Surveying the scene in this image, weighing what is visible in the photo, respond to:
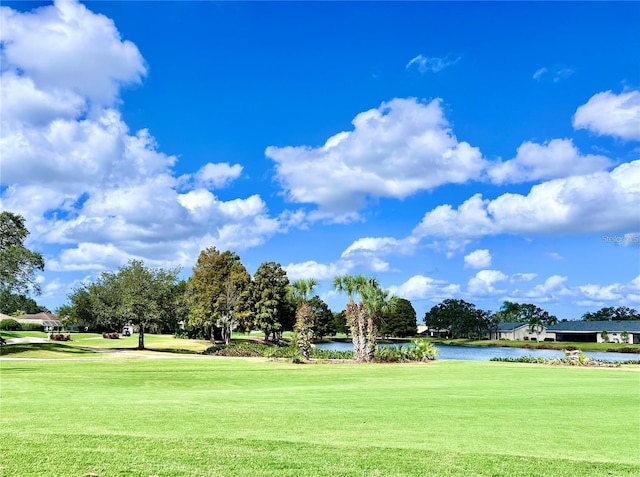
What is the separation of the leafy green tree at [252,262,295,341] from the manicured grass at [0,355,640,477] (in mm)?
50623

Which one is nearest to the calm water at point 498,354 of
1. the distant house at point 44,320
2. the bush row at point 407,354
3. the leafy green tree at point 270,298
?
the leafy green tree at point 270,298

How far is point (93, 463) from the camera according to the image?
8.42m

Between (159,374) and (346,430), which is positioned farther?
(159,374)

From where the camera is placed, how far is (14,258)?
44.7 meters

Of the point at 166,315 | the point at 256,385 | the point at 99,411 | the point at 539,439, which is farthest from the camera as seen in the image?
the point at 166,315

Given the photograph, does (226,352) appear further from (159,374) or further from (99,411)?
(99,411)

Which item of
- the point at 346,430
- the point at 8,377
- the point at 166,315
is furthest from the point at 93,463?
the point at 166,315

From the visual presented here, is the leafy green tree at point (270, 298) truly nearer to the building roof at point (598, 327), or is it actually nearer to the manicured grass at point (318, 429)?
the manicured grass at point (318, 429)

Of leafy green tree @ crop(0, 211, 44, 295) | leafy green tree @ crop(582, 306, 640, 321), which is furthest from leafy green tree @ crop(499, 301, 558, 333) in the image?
leafy green tree @ crop(0, 211, 44, 295)

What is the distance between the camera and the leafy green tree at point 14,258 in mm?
44438

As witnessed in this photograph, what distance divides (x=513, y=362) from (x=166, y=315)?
106 ft

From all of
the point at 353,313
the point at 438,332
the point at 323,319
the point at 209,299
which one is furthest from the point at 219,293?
the point at 438,332

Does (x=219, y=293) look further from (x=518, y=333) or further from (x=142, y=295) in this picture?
(x=518, y=333)

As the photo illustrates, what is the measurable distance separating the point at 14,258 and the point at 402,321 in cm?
9099
